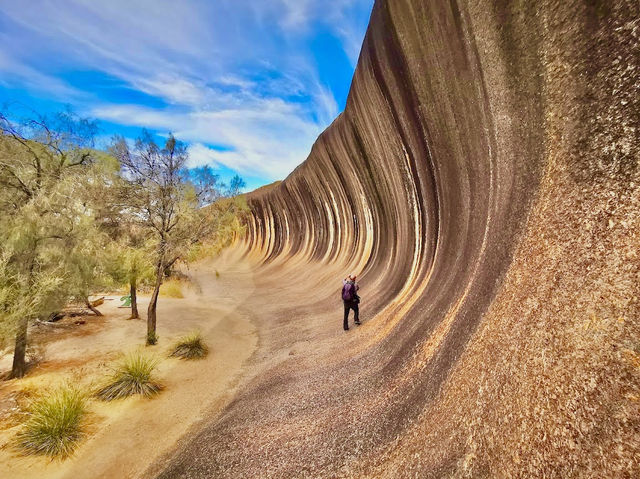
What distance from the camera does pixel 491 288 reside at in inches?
152

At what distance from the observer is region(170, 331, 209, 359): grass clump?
921cm

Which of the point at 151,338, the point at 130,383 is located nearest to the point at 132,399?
the point at 130,383

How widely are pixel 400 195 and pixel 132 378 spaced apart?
9.04 metres

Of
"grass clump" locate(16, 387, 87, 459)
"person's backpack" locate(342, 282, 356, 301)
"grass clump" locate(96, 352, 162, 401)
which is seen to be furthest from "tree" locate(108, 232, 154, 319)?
"person's backpack" locate(342, 282, 356, 301)

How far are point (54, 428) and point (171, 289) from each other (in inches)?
585

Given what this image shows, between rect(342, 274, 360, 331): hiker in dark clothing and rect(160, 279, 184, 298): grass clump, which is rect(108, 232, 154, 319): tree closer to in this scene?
rect(160, 279, 184, 298): grass clump

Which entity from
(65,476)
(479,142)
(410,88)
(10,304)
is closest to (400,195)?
(410,88)

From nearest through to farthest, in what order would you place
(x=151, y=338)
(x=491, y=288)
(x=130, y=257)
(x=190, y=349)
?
(x=491, y=288), (x=190, y=349), (x=151, y=338), (x=130, y=257)

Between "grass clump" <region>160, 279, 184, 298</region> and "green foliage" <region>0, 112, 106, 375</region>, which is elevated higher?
"green foliage" <region>0, 112, 106, 375</region>

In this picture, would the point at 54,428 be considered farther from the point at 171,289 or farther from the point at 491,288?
the point at 171,289

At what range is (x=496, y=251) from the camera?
404 cm

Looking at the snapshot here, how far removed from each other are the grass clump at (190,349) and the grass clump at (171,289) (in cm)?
1035

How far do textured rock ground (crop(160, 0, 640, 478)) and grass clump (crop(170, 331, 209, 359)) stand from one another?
8.43 feet

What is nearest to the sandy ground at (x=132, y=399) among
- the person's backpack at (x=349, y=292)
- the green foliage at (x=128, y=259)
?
the green foliage at (x=128, y=259)
